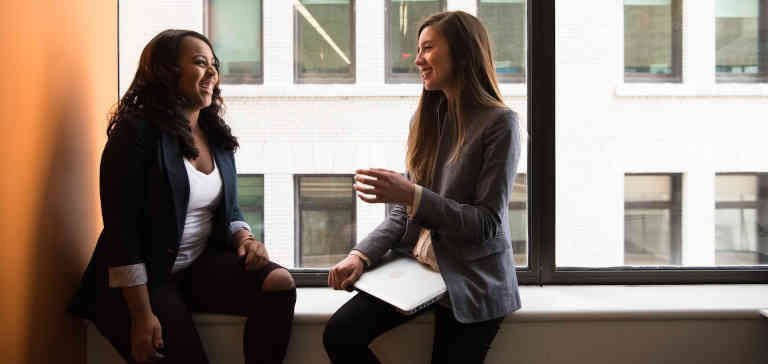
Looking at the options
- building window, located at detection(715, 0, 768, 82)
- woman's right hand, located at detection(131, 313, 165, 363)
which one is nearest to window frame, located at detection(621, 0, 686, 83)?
building window, located at detection(715, 0, 768, 82)

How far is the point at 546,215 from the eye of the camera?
2.00 m

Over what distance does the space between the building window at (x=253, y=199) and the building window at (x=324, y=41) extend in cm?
46

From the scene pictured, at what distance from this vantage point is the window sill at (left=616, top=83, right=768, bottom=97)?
6.80 ft

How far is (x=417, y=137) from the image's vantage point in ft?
5.17

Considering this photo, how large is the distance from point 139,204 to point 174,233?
0.12m

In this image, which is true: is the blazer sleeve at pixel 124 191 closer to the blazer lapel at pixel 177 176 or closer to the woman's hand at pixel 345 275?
the blazer lapel at pixel 177 176

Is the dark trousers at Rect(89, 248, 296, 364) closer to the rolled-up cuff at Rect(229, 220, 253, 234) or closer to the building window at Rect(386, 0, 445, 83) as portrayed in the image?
the rolled-up cuff at Rect(229, 220, 253, 234)

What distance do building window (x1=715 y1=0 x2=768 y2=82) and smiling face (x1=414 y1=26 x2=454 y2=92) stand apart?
4.45 ft

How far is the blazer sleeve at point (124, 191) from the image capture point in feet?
4.28

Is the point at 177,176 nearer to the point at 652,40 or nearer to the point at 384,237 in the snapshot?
the point at 384,237

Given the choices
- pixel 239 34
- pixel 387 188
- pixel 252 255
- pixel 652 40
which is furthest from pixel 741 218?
pixel 239 34

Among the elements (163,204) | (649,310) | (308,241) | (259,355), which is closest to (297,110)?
(308,241)

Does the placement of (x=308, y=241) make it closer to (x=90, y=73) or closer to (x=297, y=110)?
(x=297, y=110)

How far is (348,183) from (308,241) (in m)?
0.30
